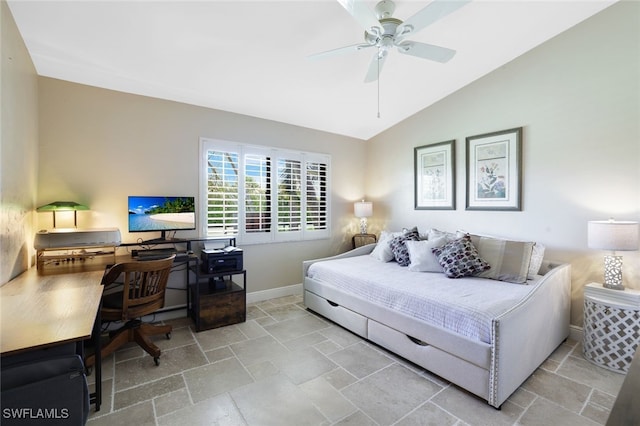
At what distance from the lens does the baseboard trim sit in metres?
4.02

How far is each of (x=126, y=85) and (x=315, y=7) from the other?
2155 mm

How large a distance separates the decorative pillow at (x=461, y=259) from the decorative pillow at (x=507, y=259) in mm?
74

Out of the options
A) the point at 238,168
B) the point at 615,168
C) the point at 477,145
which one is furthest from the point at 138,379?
the point at 615,168

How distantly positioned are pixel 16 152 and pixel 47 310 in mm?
1454

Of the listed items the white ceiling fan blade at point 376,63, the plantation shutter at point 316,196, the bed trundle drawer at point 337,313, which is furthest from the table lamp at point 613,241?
the plantation shutter at point 316,196

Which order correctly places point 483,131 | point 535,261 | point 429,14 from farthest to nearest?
1. point 483,131
2. point 535,261
3. point 429,14

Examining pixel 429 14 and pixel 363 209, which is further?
pixel 363 209

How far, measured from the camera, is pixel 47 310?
1531 mm

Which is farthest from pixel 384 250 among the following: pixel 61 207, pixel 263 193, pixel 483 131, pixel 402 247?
pixel 61 207

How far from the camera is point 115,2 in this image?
212 cm

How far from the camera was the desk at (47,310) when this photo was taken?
1.22 meters

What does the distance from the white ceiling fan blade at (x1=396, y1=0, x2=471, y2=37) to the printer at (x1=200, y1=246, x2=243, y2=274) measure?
273 cm

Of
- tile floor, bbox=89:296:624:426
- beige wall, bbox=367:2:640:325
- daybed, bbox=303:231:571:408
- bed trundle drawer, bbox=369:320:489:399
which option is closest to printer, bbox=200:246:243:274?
tile floor, bbox=89:296:624:426

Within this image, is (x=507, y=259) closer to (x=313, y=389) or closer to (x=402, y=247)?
(x=402, y=247)
